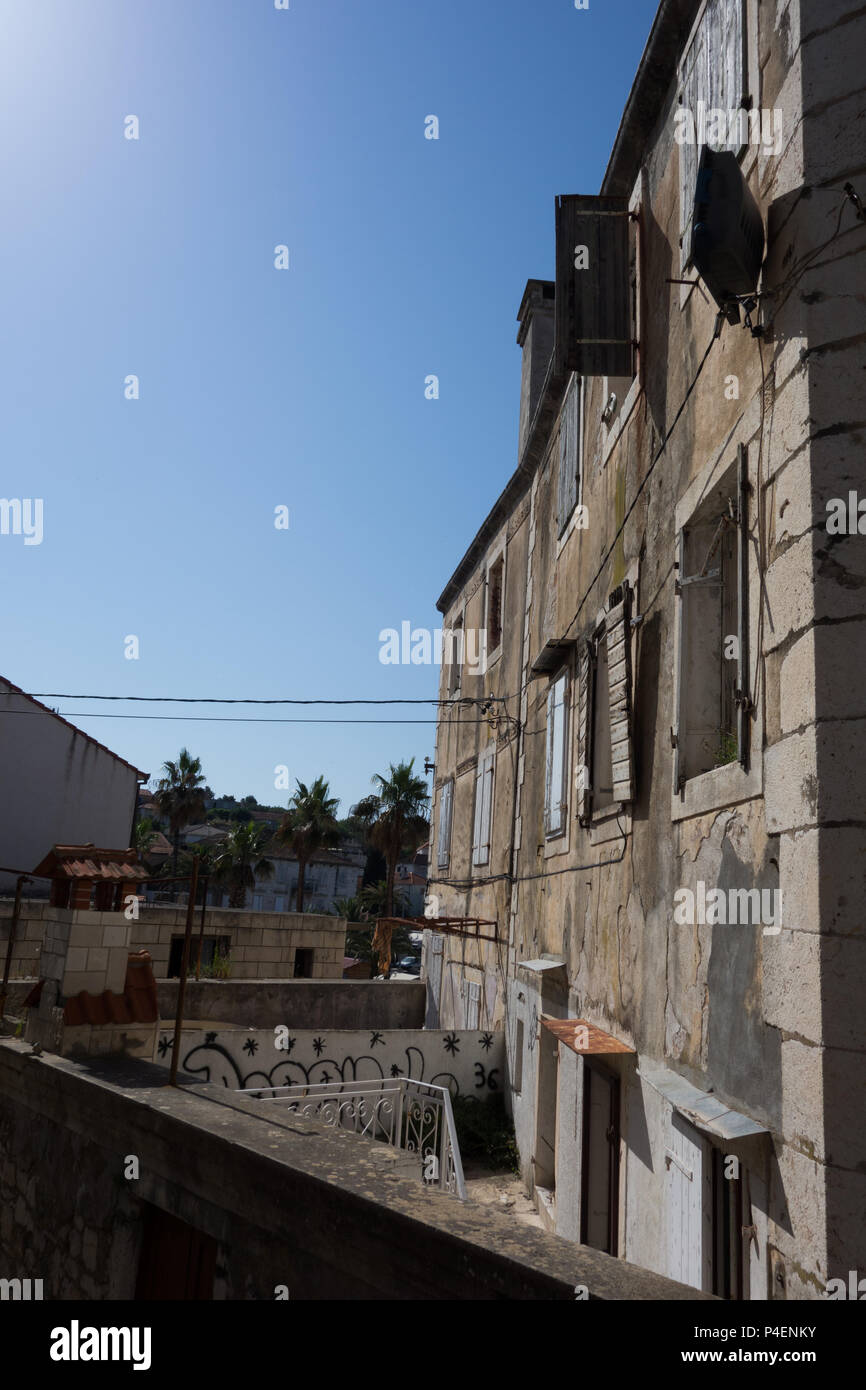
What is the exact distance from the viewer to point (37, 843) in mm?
22688

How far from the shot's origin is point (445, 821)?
1775 cm

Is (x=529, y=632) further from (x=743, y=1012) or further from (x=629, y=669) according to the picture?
(x=743, y=1012)

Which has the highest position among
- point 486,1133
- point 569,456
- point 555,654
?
point 569,456

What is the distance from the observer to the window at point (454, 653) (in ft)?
57.7

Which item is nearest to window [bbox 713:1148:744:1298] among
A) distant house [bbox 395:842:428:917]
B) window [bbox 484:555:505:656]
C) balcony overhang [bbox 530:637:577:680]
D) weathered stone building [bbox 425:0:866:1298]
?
weathered stone building [bbox 425:0:866:1298]

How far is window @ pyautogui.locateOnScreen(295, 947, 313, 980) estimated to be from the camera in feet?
54.3

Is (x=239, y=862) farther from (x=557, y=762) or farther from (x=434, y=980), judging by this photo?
(x=557, y=762)

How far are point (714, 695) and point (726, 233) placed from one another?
248cm

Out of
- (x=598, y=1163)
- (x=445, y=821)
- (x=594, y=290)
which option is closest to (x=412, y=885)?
(x=445, y=821)

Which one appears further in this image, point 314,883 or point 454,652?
point 314,883

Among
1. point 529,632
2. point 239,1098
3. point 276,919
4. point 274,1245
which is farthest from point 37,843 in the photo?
point 274,1245

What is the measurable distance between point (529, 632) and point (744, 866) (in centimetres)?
813

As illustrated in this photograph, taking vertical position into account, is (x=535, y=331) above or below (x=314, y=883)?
above

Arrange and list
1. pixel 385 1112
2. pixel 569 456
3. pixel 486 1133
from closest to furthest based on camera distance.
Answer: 1. pixel 385 1112
2. pixel 569 456
3. pixel 486 1133
